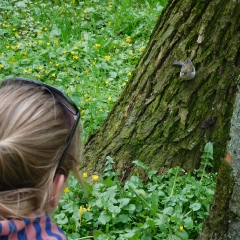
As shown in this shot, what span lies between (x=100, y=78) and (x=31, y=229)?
3701 millimetres

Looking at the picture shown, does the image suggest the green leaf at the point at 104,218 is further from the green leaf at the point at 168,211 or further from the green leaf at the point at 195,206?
the green leaf at the point at 195,206

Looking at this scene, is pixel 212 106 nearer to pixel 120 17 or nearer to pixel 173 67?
pixel 173 67

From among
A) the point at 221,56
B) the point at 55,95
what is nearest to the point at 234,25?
the point at 221,56

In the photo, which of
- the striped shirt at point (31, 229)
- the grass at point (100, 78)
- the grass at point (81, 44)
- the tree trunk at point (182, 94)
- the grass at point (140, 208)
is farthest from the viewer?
the grass at point (81, 44)

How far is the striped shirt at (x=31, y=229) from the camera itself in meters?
1.53

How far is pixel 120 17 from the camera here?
251 inches

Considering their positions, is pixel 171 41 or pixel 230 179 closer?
pixel 230 179

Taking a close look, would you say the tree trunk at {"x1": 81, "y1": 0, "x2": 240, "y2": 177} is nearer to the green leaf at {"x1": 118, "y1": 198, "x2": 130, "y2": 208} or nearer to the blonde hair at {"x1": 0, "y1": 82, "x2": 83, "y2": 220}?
the green leaf at {"x1": 118, "y1": 198, "x2": 130, "y2": 208}

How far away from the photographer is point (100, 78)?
17.2 feet

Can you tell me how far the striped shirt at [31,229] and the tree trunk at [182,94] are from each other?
6.03 ft

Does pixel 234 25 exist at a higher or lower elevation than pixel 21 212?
higher

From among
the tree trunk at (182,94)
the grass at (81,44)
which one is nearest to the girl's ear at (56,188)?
the tree trunk at (182,94)

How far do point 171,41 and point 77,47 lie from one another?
2.32m

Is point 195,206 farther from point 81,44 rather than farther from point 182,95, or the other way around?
point 81,44
